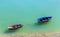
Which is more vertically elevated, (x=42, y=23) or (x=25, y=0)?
(x=25, y=0)

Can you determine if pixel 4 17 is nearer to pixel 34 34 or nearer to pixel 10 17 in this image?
pixel 10 17

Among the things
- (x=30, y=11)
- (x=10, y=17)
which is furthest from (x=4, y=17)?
(x=30, y=11)

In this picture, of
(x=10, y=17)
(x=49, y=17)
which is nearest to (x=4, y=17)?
(x=10, y=17)

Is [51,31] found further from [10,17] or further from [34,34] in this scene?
[10,17]

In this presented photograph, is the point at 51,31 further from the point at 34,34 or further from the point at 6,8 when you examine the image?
the point at 6,8

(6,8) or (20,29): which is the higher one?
(6,8)
